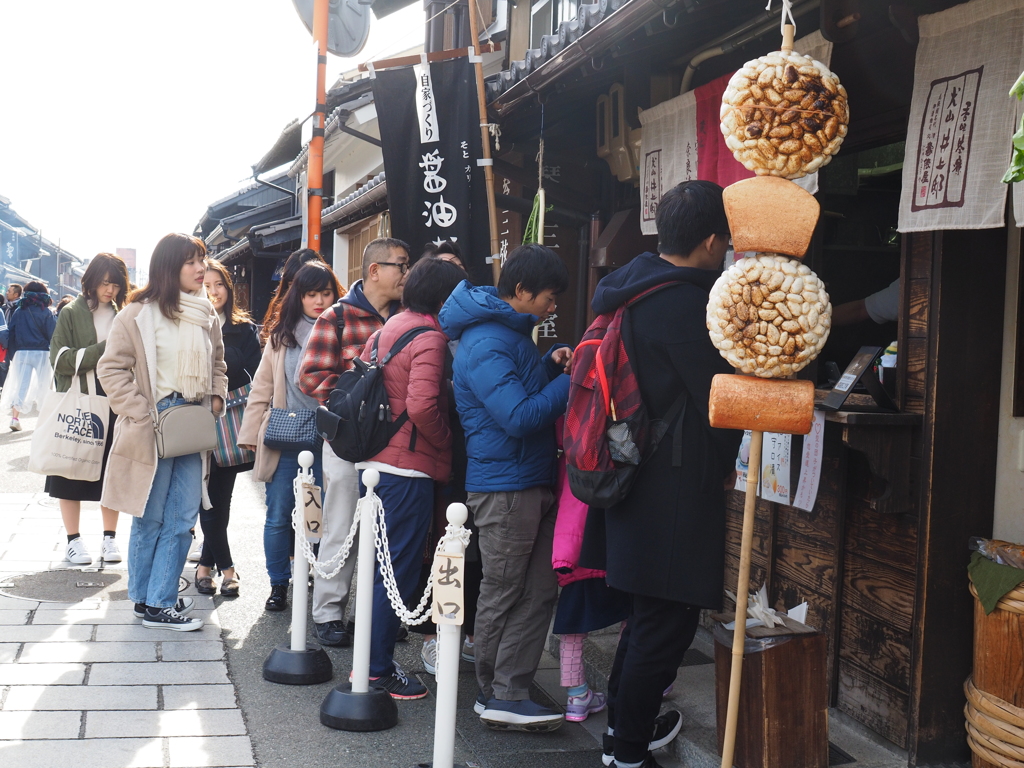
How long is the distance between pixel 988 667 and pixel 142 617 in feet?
16.6

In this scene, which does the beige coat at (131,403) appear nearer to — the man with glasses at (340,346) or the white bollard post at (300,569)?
the man with glasses at (340,346)

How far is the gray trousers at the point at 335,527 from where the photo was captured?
17.9ft

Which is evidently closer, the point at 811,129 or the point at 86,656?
the point at 811,129

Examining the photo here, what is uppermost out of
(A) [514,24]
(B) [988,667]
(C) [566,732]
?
(A) [514,24]

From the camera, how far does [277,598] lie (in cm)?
646

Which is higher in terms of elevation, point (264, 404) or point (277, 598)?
point (264, 404)

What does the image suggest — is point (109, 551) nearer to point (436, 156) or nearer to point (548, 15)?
point (436, 156)

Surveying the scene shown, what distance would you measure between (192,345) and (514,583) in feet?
9.19

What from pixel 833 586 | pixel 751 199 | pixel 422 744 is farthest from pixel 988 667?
pixel 422 744

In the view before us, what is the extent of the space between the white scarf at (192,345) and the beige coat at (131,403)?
17 centimetres

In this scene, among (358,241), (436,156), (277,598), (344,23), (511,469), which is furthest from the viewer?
(358,241)

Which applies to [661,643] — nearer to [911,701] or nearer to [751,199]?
[911,701]

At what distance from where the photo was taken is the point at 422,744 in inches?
171

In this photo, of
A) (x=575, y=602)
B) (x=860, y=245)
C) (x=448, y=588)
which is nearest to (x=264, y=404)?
(x=575, y=602)
